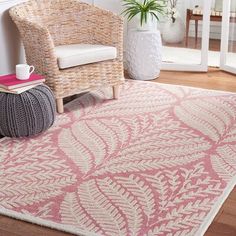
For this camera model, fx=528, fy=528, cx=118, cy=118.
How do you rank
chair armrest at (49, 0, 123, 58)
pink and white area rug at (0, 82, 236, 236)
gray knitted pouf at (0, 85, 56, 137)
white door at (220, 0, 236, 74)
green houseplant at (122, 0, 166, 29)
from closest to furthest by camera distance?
pink and white area rug at (0, 82, 236, 236)
gray knitted pouf at (0, 85, 56, 137)
chair armrest at (49, 0, 123, 58)
green houseplant at (122, 0, 166, 29)
white door at (220, 0, 236, 74)

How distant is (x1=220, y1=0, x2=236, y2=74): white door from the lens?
14.5 ft

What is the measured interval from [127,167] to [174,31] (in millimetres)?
2095

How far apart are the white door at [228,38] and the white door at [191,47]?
14 cm

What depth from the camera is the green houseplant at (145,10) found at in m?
4.24

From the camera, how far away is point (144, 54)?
169 inches

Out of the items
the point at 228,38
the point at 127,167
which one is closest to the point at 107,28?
the point at 228,38

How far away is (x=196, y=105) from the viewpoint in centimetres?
372

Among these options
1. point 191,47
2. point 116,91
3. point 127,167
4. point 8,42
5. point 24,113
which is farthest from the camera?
point 191,47

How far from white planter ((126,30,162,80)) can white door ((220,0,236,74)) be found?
1.92 ft

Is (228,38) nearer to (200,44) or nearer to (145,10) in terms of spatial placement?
(200,44)

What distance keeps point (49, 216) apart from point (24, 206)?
17 cm

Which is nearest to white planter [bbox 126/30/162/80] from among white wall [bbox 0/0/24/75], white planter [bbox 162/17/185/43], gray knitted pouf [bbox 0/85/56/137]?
white planter [bbox 162/17/185/43]

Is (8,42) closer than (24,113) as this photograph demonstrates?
No

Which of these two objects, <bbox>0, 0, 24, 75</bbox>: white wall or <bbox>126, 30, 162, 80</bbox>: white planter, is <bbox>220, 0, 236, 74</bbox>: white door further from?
<bbox>0, 0, 24, 75</bbox>: white wall
